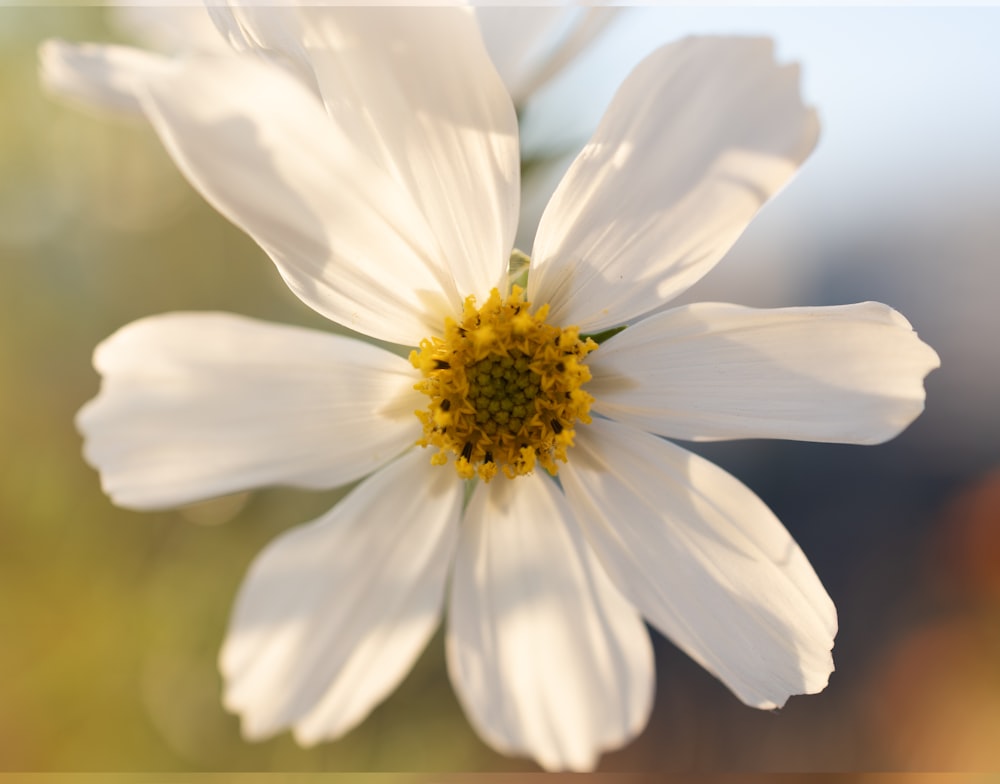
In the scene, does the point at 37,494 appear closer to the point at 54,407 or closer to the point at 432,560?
the point at 54,407

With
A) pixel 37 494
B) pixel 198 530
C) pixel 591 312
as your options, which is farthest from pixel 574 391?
pixel 37 494

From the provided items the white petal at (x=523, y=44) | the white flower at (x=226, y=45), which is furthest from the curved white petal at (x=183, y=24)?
the white petal at (x=523, y=44)

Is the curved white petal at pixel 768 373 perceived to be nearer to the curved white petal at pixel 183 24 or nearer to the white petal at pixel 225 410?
Result: the white petal at pixel 225 410

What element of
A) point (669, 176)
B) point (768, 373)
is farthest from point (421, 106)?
point (768, 373)

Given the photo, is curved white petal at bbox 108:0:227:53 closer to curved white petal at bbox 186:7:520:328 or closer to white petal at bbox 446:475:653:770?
curved white petal at bbox 186:7:520:328

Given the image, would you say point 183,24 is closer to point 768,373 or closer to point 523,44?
point 523,44

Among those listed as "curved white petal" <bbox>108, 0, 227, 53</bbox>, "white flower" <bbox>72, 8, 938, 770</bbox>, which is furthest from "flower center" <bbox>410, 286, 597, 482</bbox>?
"curved white petal" <bbox>108, 0, 227, 53</bbox>
